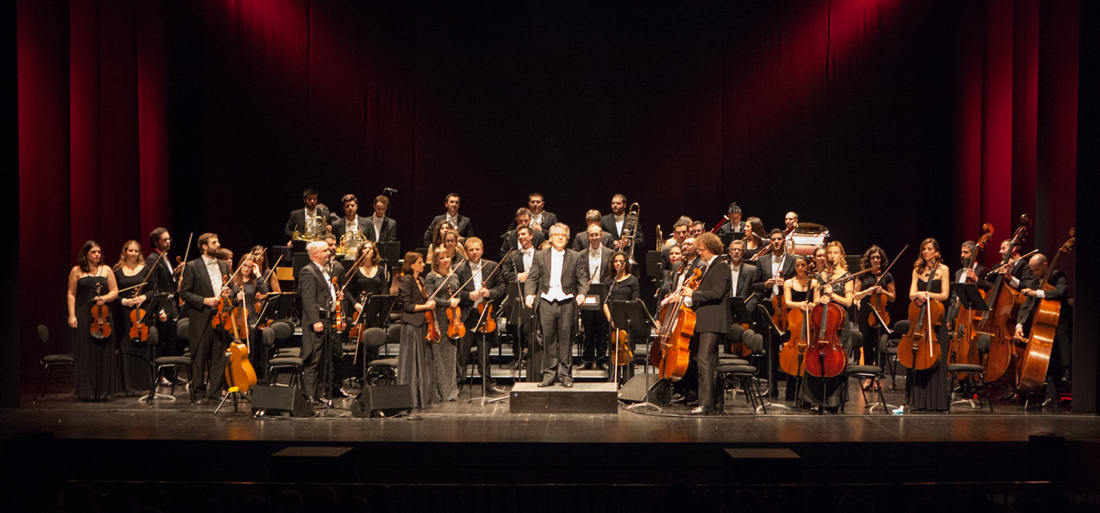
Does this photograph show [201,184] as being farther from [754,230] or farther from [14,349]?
[754,230]

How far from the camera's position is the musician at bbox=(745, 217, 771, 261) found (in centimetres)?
970

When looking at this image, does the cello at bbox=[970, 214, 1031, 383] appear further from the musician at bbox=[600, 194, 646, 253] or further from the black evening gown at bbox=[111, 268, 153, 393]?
the black evening gown at bbox=[111, 268, 153, 393]

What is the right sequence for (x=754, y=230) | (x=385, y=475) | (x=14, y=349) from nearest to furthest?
1. (x=385, y=475)
2. (x=14, y=349)
3. (x=754, y=230)

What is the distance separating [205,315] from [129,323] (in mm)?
1099

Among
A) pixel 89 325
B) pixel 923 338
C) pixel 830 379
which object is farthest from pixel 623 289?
pixel 89 325

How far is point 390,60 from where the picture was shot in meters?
12.7

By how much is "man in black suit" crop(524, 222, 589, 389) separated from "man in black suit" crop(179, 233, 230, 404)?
108 inches

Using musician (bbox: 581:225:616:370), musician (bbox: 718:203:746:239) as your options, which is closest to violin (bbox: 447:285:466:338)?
musician (bbox: 581:225:616:370)

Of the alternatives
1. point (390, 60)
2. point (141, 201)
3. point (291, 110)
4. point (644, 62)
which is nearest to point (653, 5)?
point (644, 62)

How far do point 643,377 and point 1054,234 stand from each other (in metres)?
4.63

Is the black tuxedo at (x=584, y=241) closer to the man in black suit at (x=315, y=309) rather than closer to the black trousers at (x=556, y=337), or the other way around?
the black trousers at (x=556, y=337)

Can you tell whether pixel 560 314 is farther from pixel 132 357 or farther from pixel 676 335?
pixel 132 357

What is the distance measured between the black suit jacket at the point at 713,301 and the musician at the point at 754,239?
7.57ft

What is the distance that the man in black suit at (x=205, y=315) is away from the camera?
7.96m
